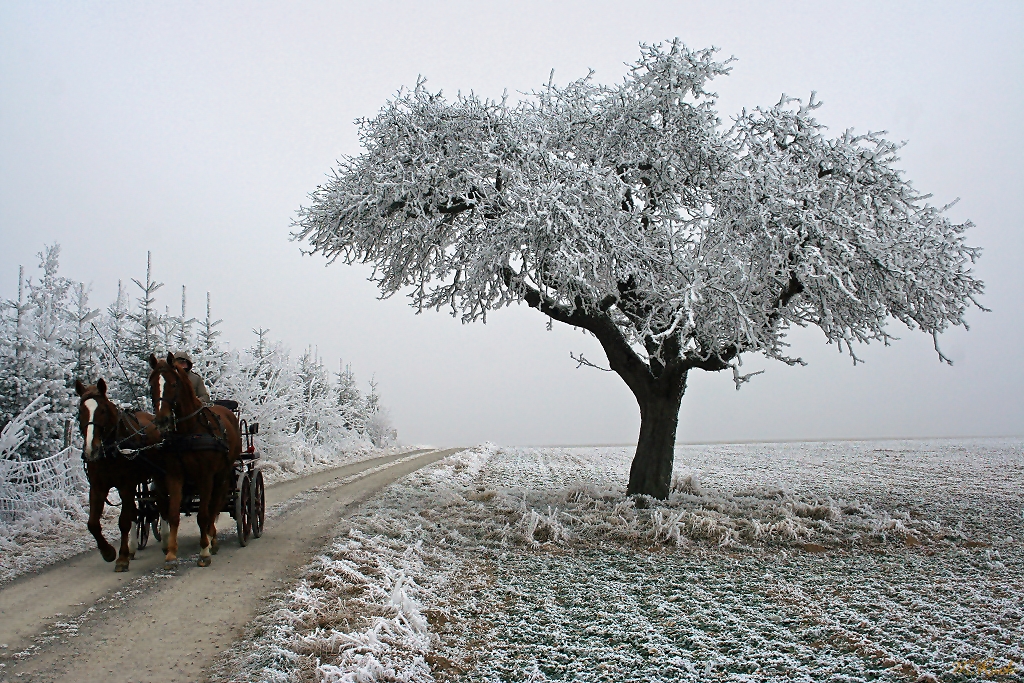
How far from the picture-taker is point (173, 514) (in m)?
8.32

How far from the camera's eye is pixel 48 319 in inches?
711

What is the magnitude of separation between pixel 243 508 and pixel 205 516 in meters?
1.25

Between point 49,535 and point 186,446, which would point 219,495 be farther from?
point 49,535

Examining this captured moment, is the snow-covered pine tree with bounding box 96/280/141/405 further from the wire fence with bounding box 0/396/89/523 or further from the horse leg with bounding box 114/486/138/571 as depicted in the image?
the horse leg with bounding box 114/486/138/571

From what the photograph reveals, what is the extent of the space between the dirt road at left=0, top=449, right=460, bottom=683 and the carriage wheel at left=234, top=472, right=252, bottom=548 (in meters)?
0.20

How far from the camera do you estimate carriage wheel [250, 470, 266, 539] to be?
10315 mm

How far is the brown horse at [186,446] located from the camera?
316 inches

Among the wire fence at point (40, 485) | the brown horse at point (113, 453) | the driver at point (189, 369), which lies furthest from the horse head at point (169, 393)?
the wire fence at point (40, 485)

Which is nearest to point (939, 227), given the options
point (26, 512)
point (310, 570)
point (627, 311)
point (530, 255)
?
point (627, 311)

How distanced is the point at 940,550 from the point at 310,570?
10.1 m

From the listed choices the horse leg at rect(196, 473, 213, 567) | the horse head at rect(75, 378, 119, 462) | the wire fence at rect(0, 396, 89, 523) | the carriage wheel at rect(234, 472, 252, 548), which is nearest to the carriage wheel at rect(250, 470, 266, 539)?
the carriage wheel at rect(234, 472, 252, 548)

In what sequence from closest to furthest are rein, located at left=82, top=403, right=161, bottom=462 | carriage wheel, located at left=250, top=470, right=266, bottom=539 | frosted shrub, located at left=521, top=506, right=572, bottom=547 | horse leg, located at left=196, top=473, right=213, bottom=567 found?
rein, located at left=82, top=403, right=161, bottom=462 < horse leg, located at left=196, top=473, right=213, bottom=567 < carriage wheel, located at left=250, top=470, right=266, bottom=539 < frosted shrub, located at left=521, top=506, right=572, bottom=547

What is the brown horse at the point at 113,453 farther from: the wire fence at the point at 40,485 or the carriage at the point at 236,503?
the wire fence at the point at 40,485

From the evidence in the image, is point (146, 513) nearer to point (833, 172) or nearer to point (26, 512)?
point (26, 512)
